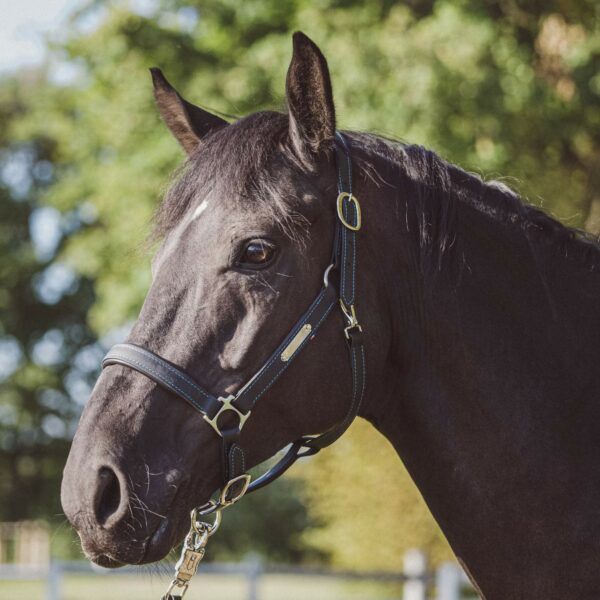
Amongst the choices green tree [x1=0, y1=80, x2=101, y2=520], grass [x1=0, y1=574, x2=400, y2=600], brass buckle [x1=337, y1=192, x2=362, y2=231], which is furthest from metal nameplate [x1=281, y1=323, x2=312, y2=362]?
green tree [x1=0, y1=80, x2=101, y2=520]

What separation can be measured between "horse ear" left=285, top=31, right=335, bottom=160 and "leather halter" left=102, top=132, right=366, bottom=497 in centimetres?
11

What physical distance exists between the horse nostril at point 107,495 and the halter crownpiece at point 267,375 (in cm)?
24

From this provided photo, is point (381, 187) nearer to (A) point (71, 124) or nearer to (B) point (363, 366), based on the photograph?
(B) point (363, 366)

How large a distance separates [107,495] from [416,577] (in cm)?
827

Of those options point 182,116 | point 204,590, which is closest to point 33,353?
point 204,590

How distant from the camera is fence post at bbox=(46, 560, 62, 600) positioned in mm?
10344

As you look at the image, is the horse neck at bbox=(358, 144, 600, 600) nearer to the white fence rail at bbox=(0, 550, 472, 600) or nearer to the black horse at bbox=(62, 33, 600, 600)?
the black horse at bbox=(62, 33, 600, 600)

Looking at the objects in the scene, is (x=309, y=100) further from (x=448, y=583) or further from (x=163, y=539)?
(x=448, y=583)

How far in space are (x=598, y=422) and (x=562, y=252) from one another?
21.3 inches

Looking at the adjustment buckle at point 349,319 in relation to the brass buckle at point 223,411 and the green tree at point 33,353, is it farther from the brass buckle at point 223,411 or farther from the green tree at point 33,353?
the green tree at point 33,353

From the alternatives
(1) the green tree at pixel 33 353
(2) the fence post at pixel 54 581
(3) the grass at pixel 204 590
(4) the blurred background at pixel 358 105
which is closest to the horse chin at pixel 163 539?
(4) the blurred background at pixel 358 105

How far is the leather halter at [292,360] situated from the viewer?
2318 mm

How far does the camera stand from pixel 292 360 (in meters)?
2.41

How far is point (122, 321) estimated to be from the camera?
1427cm
